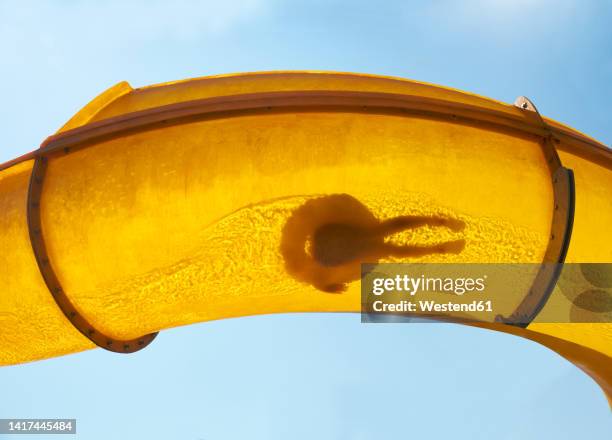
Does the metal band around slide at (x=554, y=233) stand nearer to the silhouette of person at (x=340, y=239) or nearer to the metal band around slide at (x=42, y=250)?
the silhouette of person at (x=340, y=239)

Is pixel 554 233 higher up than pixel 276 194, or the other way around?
pixel 276 194

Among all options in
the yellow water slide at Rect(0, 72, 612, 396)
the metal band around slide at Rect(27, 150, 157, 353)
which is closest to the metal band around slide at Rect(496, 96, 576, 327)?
the yellow water slide at Rect(0, 72, 612, 396)

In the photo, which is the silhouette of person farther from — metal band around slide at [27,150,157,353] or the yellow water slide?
metal band around slide at [27,150,157,353]

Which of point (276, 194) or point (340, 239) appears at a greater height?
point (276, 194)

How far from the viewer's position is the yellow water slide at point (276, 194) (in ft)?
6.95

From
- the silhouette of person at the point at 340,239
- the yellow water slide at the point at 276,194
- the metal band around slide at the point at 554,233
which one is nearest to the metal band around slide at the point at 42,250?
the yellow water slide at the point at 276,194

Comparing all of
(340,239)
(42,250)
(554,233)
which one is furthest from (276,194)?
(554,233)

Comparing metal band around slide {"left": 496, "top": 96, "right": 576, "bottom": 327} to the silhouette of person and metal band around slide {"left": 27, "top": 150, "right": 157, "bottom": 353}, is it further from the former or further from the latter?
metal band around slide {"left": 27, "top": 150, "right": 157, "bottom": 353}

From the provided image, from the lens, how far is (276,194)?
6.97ft

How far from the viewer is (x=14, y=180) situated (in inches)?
93.0

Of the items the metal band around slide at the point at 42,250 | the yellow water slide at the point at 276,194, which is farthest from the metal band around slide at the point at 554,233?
the metal band around slide at the point at 42,250

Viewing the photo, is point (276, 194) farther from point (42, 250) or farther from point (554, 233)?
point (554, 233)

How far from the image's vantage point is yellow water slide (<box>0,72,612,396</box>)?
212 centimetres

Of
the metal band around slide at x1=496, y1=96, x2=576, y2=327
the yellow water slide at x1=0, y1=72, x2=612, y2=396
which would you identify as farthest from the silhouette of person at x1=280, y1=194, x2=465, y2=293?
the metal band around slide at x1=496, y1=96, x2=576, y2=327
